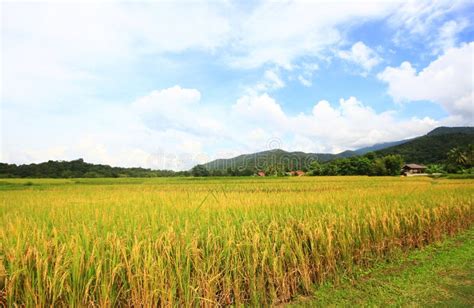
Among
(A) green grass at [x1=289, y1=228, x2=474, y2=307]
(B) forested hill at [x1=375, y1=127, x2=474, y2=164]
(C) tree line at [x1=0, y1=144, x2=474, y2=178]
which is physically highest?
(B) forested hill at [x1=375, y1=127, x2=474, y2=164]

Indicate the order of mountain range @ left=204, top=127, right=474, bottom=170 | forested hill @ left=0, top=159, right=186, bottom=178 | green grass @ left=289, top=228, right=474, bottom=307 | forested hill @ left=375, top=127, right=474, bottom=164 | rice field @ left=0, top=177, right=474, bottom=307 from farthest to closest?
1. forested hill @ left=375, top=127, right=474, bottom=164
2. mountain range @ left=204, top=127, right=474, bottom=170
3. forested hill @ left=0, top=159, right=186, bottom=178
4. green grass @ left=289, top=228, right=474, bottom=307
5. rice field @ left=0, top=177, right=474, bottom=307

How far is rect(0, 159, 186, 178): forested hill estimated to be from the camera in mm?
32178

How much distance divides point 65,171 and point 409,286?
3703cm

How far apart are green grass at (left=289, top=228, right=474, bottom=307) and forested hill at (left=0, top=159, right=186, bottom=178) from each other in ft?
109

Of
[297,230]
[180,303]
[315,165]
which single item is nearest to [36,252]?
[180,303]

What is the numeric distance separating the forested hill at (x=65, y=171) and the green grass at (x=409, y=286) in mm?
33133

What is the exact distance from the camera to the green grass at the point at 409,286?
3.49 metres

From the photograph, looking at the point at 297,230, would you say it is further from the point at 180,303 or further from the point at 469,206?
the point at 469,206

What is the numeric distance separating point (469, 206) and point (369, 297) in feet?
23.7

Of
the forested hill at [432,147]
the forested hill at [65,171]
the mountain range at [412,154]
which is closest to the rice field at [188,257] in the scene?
the forested hill at [65,171]

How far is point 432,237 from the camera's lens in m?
6.48

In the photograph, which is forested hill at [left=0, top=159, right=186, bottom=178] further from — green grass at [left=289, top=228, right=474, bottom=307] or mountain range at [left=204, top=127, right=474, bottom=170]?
green grass at [left=289, top=228, right=474, bottom=307]

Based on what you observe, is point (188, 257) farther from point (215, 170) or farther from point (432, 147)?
point (432, 147)

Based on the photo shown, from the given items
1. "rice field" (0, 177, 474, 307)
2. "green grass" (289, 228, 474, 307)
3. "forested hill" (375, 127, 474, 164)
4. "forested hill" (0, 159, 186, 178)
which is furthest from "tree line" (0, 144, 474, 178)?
"green grass" (289, 228, 474, 307)
